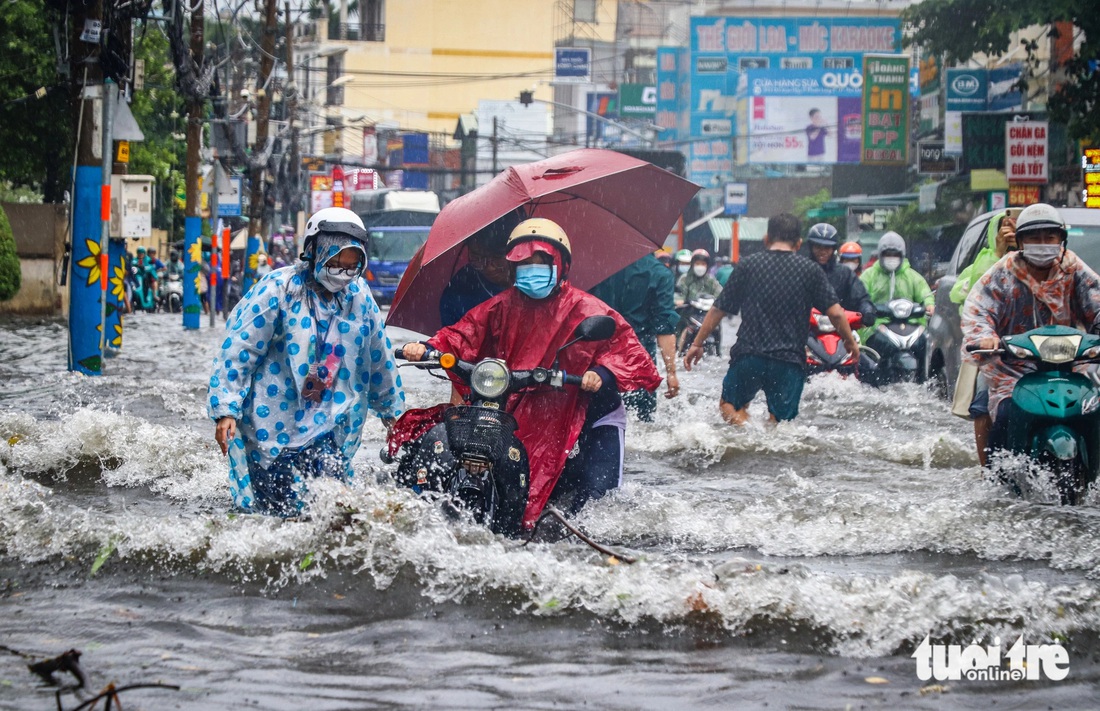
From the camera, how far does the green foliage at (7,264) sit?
22.2 metres

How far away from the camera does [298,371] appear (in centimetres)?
551

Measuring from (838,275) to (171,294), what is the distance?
1091 inches

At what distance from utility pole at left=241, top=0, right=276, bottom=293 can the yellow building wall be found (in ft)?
176

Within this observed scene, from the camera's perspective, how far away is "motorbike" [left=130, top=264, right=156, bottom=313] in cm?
3522

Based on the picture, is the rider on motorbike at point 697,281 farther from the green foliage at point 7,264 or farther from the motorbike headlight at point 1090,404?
the motorbike headlight at point 1090,404

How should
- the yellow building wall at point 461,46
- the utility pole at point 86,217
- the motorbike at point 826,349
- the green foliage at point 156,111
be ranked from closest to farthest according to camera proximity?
the motorbike at point 826,349
the utility pole at point 86,217
the green foliage at point 156,111
the yellow building wall at point 461,46

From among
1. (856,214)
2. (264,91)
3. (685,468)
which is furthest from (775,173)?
(685,468)

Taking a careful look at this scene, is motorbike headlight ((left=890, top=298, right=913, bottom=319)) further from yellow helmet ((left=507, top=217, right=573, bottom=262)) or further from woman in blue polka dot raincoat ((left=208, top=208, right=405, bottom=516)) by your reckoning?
woman in blue polka dot raincoat ((left=208, top=208, right=405, bottom=516))

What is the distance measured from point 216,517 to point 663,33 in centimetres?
8042

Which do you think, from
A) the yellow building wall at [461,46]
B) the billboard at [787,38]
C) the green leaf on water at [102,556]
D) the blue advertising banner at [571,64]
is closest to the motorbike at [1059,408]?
the green leaf on water at [102,556]

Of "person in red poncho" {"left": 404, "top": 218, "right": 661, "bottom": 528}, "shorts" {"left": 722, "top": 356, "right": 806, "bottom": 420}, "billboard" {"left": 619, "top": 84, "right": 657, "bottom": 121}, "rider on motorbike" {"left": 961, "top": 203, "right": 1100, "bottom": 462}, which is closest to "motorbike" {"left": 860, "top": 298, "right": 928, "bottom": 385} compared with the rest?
"shorts" {"left": 722, "top": 356, "right": 806, "bottom": 420}

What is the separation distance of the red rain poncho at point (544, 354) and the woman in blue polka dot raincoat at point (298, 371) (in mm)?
450

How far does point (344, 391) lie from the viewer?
5.69 metres

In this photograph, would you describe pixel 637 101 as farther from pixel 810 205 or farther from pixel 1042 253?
pixel 1042 253
